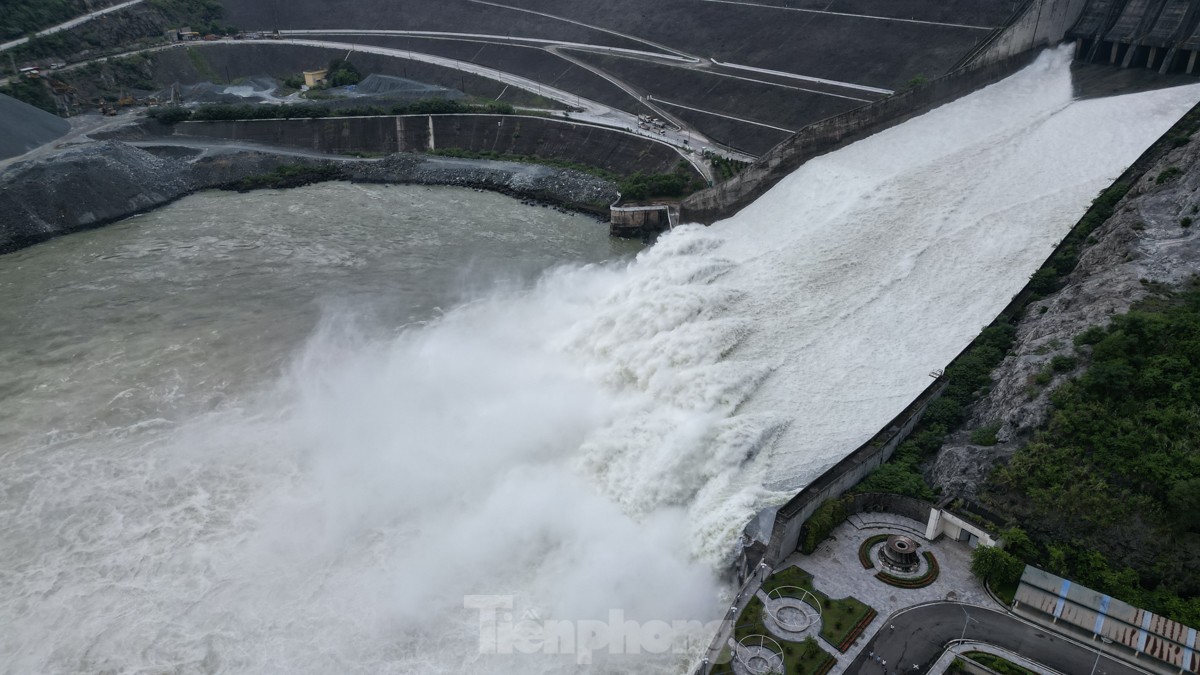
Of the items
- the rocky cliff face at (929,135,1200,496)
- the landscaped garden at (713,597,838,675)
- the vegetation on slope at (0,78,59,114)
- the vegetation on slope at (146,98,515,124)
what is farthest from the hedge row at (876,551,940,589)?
Answer: the vegetation on slope at (0,78,59,114)

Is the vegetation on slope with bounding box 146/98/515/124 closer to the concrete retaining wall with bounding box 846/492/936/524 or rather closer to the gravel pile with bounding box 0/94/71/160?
the gravel pile with bounding box 0/94/71/160

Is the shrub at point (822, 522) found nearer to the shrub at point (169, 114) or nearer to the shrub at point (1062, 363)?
the shrub at point (1062, 363)

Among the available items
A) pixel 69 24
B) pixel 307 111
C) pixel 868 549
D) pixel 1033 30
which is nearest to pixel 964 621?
pixel 868 549

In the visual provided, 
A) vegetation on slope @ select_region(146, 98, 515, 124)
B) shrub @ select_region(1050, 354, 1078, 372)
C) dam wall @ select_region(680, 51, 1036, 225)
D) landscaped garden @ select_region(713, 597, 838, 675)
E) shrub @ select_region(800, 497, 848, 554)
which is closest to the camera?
landscaped garden @ select_region(713, 597, 838, 675)

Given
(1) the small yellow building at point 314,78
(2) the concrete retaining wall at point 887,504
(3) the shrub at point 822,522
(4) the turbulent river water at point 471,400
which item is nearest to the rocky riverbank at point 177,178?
(4) the turbulent river water at point 471,400

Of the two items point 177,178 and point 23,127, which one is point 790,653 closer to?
point 177,178
